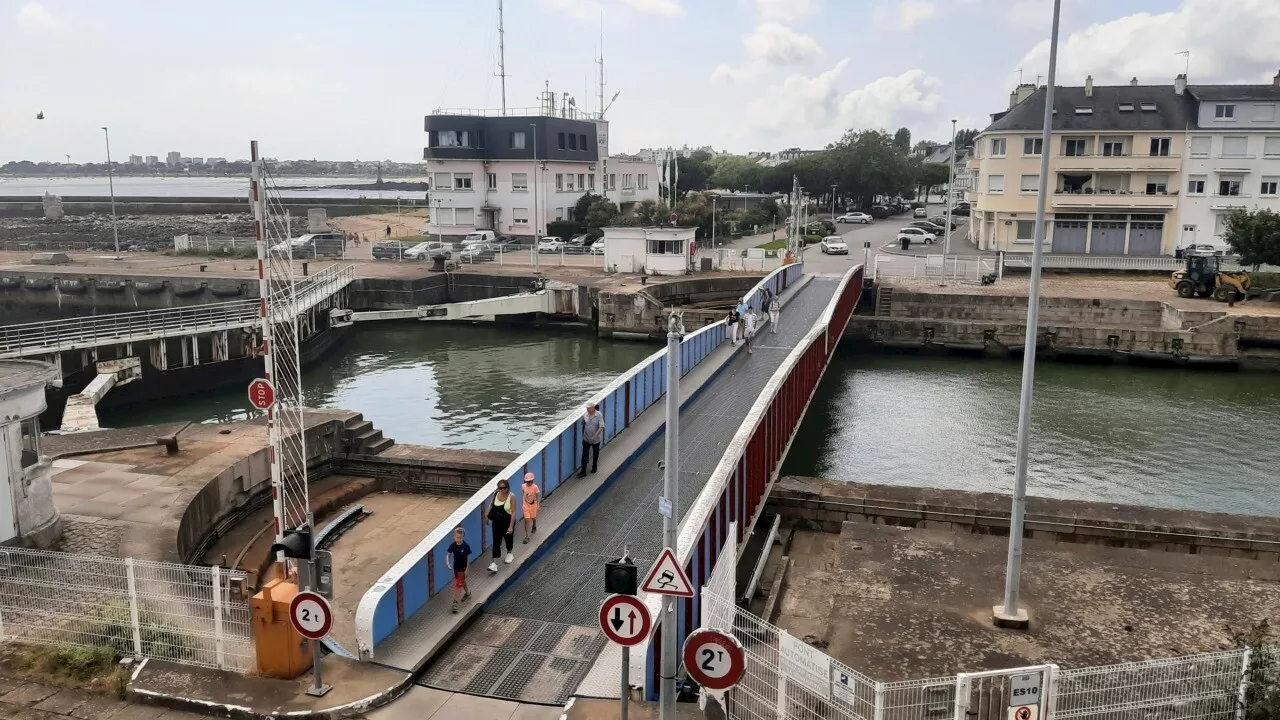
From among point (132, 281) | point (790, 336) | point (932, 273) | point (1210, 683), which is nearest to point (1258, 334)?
point (932, 273)

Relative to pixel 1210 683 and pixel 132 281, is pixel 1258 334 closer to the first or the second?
pixel 1210 683

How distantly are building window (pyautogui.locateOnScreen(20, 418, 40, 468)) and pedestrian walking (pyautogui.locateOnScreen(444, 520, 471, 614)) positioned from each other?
264 inches

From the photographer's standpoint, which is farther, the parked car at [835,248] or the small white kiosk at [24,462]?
the parked car at [835,248]

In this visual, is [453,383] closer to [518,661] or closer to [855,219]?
[518,661]

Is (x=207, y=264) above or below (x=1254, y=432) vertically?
above

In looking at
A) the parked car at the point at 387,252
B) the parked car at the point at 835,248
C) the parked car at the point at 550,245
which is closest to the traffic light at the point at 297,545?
the parked car at the point at 387,252

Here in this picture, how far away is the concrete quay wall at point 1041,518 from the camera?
53.9 ft

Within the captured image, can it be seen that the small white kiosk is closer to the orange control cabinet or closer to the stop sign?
the stop sign

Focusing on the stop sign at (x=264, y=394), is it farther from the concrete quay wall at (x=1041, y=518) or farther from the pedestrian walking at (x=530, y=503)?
the concrete quay wall at (x=1041, y=518)

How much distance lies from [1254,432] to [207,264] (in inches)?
2036

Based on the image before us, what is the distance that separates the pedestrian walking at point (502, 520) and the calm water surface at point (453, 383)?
1393cm

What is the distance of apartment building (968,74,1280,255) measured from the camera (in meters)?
54.3

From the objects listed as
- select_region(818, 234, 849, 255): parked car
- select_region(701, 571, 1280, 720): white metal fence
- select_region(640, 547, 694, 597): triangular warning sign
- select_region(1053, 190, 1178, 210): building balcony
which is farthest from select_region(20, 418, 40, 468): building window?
select_region(1053, 190, 1178, 210): building balcony

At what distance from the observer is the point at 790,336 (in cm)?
2902
